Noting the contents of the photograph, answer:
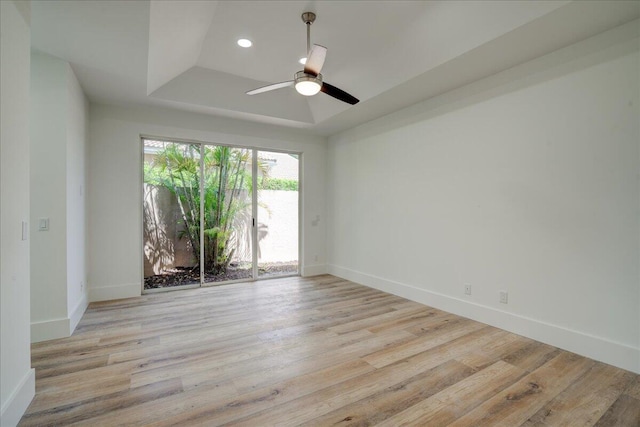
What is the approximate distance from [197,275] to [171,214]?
1069mm

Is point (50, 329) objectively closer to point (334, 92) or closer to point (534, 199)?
point (334, 92)

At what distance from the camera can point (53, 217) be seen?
2.95m

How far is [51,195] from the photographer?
293 centimetres

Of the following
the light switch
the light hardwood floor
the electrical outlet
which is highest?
the light switch

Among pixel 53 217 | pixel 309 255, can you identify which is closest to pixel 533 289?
pixel 309 255

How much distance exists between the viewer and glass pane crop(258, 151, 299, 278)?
212 inches

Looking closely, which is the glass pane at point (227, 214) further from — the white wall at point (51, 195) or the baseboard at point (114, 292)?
the white wall at point (51, 195)

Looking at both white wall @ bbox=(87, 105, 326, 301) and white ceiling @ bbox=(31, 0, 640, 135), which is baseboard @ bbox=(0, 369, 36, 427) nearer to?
white wall @ bbox=(87, 105, 326, 301)

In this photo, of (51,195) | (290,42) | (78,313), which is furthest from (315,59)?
(78,313)

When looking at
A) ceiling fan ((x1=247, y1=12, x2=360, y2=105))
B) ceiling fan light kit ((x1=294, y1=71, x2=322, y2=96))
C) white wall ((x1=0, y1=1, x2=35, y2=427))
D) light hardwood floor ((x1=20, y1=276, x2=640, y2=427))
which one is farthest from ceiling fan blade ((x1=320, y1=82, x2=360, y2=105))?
light hardwood floor ((x1=20, y1=276, x2=640, y2=427))

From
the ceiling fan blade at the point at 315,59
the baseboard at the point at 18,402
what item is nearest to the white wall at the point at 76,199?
the baseboard at the point at 18,402

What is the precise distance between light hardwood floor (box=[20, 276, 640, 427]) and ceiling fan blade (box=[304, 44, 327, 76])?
2.54m

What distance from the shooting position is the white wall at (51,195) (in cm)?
286

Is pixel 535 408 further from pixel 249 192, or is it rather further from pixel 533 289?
pixel 249 192
